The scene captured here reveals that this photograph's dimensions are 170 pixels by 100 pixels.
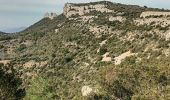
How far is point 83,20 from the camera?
167 metres

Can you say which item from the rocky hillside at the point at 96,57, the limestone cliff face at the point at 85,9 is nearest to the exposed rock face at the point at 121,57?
the rocky hillside at the point at 96,57

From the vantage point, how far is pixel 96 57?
399 feet

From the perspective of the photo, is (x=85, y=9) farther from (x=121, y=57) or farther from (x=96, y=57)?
(x=121, y=57)

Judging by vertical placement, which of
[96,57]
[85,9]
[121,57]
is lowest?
[96,57]

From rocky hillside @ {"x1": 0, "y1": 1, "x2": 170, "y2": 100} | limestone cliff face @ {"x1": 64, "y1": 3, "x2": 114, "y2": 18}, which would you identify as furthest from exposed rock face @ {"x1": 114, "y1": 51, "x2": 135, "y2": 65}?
limestone cliff face @ {"x1": 64, "y1": 3, "x2": 114, "y2": 18}

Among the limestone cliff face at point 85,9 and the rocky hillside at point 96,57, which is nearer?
the rocky hillside at point 96,57

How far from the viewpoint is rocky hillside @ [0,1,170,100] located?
242 feet

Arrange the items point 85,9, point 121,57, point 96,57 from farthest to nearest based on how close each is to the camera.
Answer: point 85,9
point 96,57
point 121,57

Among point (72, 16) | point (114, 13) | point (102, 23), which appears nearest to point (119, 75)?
point (102, 23)

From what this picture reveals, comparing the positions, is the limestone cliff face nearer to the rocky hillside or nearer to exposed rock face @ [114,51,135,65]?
the rocky hillside

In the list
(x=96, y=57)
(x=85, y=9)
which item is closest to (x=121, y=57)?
(x=96, y=57)

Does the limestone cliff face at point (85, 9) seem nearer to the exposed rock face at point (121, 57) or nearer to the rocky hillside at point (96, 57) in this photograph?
the rocky hillside at point (96, 57)

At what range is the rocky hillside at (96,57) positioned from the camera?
242 ft

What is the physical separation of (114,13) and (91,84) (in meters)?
70.3
